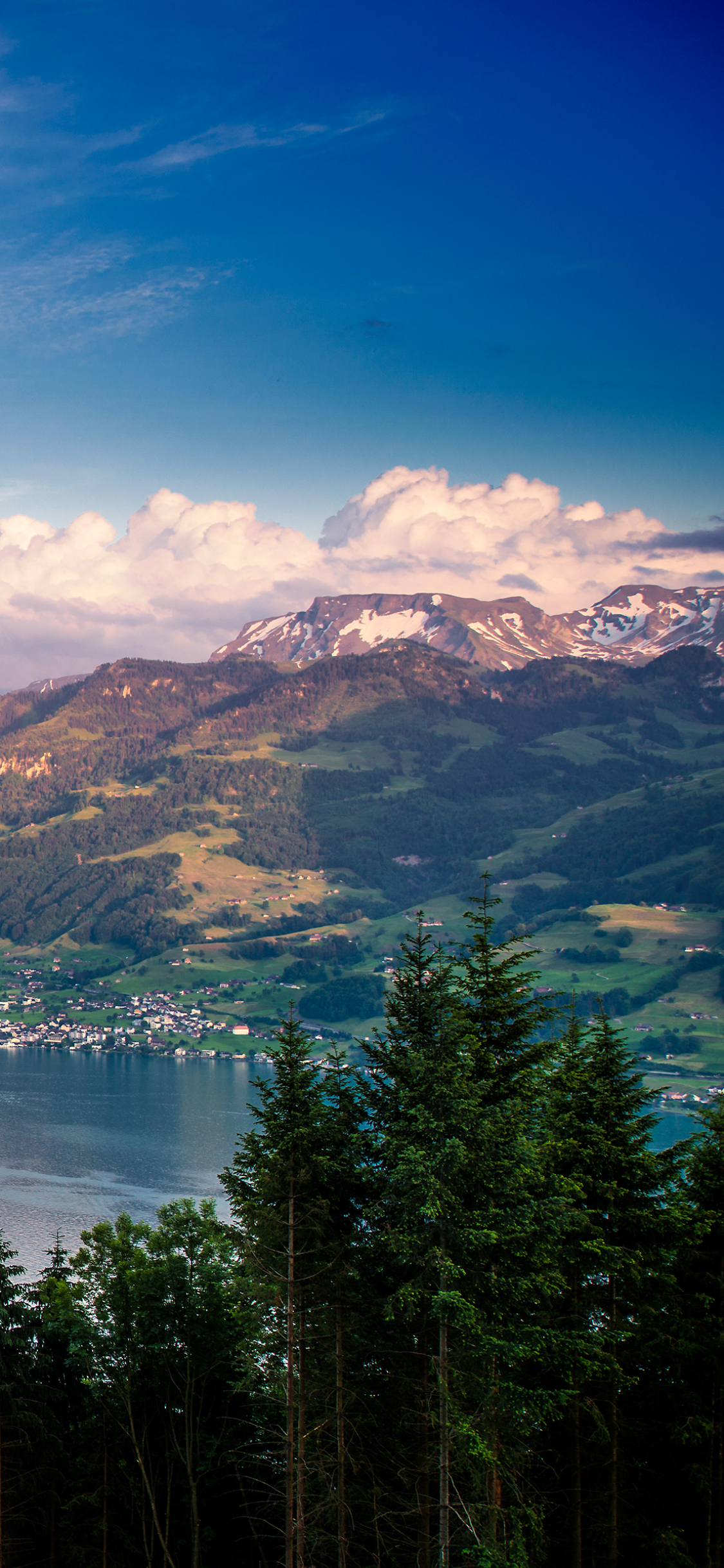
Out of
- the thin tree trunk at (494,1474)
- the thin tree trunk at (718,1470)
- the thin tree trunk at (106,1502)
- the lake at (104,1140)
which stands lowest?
the lake at (104,1140)

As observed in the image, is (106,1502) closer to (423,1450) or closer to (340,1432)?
(340,1432)

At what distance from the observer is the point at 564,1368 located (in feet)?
67.4

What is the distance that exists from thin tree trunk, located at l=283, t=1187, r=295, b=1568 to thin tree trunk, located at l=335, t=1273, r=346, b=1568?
2.56 feet

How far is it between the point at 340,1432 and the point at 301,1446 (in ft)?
2.34

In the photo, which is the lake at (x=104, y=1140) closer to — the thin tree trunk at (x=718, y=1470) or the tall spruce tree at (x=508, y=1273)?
the thin tree trunk at (x=718, y=1470)

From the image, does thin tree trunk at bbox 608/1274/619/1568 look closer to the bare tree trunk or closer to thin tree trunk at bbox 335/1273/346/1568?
the bare tree trunk

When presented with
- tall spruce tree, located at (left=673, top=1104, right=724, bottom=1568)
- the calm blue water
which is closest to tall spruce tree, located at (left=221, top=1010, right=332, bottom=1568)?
tall spruce tree, located at (left=673, top=1104, right=724, bottom=1568)

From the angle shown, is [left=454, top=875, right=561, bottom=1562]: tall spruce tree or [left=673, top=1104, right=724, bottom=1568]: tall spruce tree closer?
[left=454, top=875, right=561, bottom=1562]: tall spruce tree

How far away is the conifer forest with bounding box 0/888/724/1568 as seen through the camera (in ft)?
62.1

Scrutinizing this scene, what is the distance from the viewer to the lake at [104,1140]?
3607 inches

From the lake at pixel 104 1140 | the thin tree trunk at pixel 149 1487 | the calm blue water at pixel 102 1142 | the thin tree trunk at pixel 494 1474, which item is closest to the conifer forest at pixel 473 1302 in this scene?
the thin tree trunk at pixel 494 1474

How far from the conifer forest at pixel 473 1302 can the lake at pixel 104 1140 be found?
3901 centimetres

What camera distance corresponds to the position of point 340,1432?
66.9ft

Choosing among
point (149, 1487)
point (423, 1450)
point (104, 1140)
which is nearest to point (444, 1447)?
point (423, 1450)
